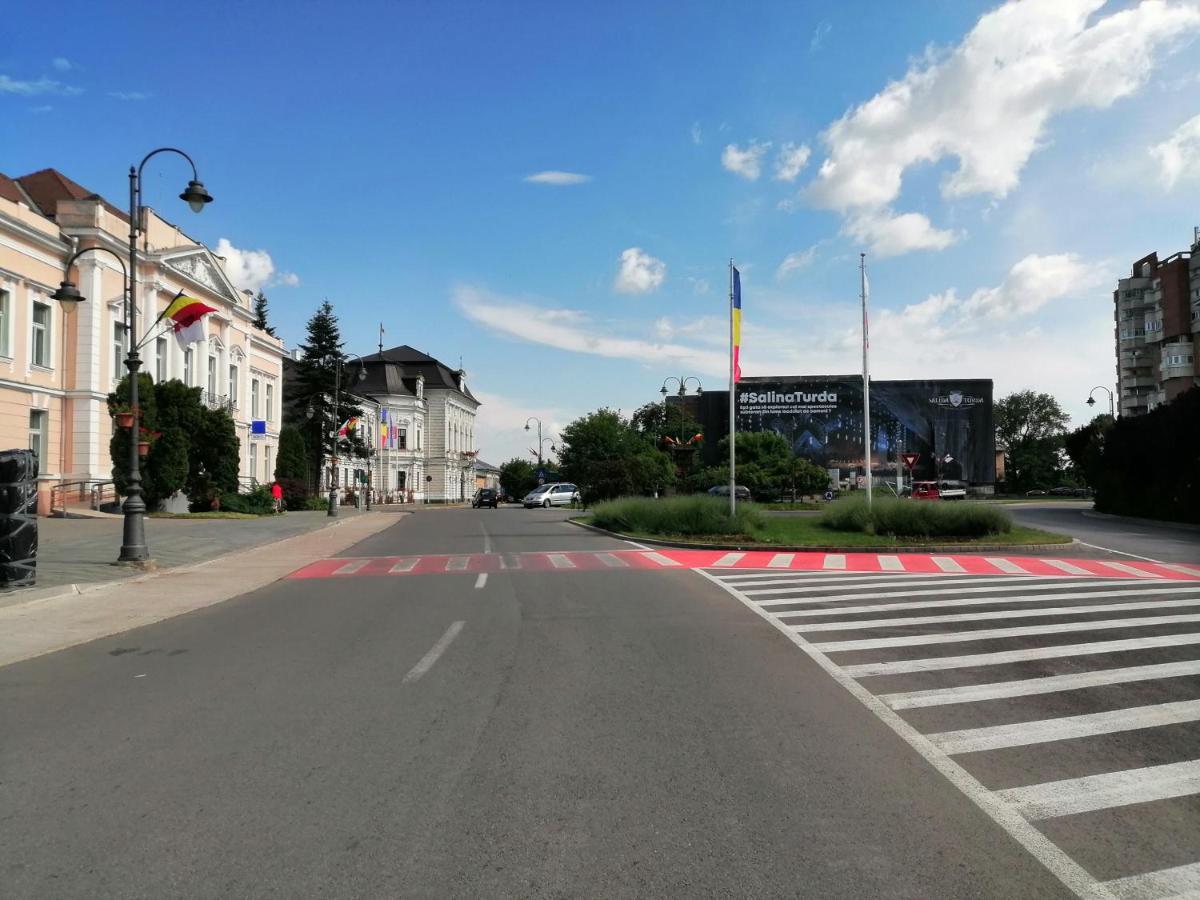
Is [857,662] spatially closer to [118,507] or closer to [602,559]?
[602,559]

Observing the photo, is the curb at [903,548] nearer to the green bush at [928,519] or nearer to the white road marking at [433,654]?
the green bush at [928,519]

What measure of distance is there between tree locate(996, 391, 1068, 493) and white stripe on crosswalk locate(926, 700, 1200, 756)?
115 meters

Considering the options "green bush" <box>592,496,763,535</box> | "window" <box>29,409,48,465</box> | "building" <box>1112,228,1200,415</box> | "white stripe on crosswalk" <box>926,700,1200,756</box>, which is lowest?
"white stripe on crosswalk" <box>926,700,1200,756</box>

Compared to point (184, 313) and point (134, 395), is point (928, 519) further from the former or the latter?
point (184, 313)

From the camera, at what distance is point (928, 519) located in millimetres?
24984

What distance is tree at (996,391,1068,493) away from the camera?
11062 cm

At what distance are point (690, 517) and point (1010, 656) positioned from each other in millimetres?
18173

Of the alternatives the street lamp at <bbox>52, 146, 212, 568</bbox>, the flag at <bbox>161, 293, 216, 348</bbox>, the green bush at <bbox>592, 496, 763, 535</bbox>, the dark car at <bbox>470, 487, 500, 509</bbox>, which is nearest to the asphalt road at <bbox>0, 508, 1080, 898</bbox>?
the street lamp at <bbox>52, 146, 212, 568</bbox>

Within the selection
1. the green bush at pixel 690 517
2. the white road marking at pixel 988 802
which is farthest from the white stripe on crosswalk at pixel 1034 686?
the green bush at pixel 690 517

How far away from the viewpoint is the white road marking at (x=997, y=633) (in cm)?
943

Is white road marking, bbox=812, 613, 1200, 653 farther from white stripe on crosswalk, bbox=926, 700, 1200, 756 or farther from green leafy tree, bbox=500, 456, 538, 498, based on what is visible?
green leafy tree, bbox=500, 456, 538, 498

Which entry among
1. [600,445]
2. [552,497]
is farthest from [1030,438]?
[552,497]

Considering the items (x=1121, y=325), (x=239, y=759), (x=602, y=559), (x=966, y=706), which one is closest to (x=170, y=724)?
(x=239, y=759)

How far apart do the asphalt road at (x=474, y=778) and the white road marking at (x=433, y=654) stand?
6cm
